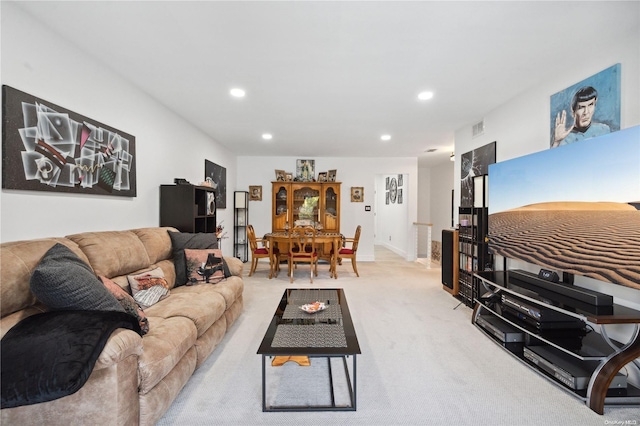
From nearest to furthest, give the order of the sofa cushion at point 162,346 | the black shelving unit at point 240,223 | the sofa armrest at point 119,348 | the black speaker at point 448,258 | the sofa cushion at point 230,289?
1. the sofa armrest at point 119,348
2. the sofa cushion at point 162,346
3. the sofa cushion at point 230,289
4. the black speaker at point 448,258
5. the black shelving unit at point 240,223

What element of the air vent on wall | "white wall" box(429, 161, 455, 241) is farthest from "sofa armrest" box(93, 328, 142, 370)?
"white wall" box(429, 161, 455, 241)

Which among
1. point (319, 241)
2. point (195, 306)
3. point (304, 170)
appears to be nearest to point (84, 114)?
point (195, 306)

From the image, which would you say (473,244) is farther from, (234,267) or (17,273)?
(17,273)

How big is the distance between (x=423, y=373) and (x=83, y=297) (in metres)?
2.23

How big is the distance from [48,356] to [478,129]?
4.65 meters

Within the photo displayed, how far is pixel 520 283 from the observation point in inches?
101

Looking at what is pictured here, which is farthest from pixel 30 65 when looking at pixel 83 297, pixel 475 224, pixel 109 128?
pixel 475 224

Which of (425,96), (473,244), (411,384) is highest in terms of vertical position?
(425,96)

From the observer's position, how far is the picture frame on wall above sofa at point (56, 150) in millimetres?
1797

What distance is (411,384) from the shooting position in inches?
79.5

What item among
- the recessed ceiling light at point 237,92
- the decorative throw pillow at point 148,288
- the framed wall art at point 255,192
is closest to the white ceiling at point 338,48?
the recessed ceiling light at point 237,92

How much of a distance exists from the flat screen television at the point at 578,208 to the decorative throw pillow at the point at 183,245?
3.10m

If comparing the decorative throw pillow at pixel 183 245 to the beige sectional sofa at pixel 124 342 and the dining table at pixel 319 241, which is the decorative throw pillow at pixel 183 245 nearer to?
the beige sectional sofa at pixel 124 342

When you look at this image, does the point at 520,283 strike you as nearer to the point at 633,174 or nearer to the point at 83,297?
the point at 633,174
